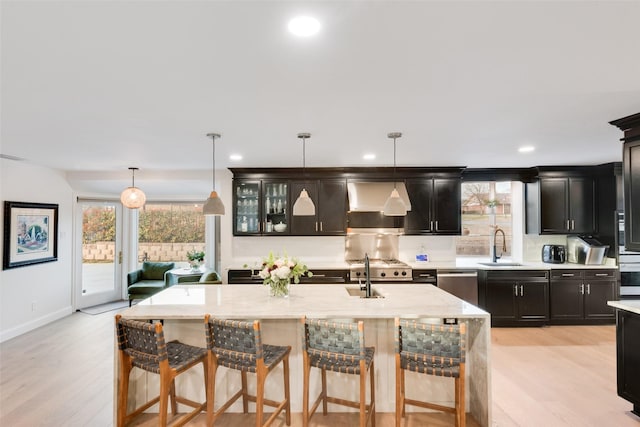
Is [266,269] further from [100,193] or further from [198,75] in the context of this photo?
[100,193]

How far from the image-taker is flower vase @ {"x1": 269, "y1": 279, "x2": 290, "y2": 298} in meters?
3.15

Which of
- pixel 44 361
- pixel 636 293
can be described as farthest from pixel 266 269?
pixel 636 293

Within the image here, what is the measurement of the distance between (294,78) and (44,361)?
4214 mm

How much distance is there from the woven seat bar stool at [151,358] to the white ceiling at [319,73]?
Answer: 63.7 inches

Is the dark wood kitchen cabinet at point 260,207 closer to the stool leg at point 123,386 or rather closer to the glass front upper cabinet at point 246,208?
the glass front upper cabinet at point 246,208

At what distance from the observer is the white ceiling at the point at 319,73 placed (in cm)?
152

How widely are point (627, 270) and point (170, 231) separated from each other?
804 centimetres

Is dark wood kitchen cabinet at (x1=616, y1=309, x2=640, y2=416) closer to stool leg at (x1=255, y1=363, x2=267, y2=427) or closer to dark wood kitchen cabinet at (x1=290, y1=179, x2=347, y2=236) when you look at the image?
stool leg at (x1=255, y1=363, x2=267, y2=427)

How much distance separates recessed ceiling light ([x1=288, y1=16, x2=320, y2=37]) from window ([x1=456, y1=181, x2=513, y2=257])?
5260 mm

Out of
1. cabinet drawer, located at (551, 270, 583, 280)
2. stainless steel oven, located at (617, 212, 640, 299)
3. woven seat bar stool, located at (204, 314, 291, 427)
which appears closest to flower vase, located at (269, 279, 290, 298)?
woven seat bar stool, located at (204, 314, 291, 427)

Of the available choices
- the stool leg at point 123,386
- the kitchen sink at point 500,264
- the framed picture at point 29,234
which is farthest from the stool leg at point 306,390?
the framed picture at point 29,234

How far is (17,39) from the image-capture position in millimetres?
1710

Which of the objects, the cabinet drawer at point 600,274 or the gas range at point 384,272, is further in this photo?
the cabinet drawer at point 600,274

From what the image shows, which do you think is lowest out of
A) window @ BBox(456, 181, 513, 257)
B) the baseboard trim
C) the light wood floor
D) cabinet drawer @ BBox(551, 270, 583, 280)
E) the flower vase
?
the light wood floor
